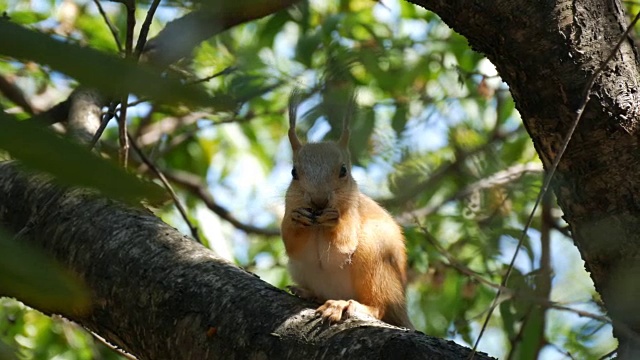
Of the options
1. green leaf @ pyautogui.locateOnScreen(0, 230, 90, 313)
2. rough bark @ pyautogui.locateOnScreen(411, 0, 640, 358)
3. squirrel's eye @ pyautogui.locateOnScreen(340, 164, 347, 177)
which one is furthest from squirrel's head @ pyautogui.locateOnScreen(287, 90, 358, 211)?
green leaf @ pyautogui.locateOnScreen(0, 230, 90, 313)

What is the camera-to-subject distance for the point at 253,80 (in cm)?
319

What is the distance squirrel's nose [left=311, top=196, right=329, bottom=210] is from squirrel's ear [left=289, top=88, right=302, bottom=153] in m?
0.40

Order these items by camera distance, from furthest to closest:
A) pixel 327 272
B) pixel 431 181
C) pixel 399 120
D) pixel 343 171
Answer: pixel 399 120
pixel 431 181
pixel 343 171
pixel 327 272

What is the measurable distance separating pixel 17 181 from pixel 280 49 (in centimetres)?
222

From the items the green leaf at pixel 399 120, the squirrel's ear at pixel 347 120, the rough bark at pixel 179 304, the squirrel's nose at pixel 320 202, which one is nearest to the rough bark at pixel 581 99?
the rough bark at pixel 179 304

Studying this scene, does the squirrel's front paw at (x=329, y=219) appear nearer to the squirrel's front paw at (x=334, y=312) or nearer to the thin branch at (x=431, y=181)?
the squirrel's front paw at (x=334, y=312)

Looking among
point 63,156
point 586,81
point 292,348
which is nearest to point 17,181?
point 292,348

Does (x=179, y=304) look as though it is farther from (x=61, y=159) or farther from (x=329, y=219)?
(x=61, y=159)

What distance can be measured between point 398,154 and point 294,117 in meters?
0.67

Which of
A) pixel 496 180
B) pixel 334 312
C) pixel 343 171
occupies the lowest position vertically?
pixel 334 312

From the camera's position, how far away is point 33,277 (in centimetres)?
32

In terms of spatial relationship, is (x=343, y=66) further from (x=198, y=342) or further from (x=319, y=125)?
(x=198, y=342)

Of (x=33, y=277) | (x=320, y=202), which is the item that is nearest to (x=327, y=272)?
(x=320, y=202)

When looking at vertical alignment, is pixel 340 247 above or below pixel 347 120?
below
